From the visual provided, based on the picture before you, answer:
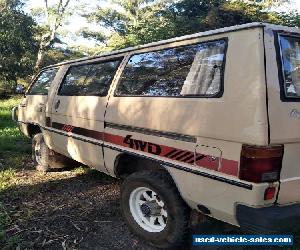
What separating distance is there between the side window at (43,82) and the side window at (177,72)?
7.68ft

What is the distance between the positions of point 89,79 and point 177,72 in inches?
72.9

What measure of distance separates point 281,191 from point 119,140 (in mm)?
1940

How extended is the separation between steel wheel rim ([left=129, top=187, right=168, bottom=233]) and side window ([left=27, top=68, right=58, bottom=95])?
9.90 feet

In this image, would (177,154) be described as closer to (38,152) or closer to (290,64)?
(290,64)

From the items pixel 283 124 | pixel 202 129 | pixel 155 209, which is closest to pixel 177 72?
pixel 202 129

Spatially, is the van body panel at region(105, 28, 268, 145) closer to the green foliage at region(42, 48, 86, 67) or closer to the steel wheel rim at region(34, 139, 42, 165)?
the steel wheel rim at region(34, 139, 42, 165)

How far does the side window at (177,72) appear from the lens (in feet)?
11.6

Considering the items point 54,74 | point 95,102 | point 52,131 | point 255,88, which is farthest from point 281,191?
point 54,74

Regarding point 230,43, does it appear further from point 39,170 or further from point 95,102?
point 39,170

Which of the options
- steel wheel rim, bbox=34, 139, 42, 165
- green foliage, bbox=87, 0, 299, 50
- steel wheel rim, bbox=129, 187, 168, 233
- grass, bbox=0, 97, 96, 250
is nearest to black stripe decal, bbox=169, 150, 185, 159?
steel wheel rim, bbox=129, 187, 168, 233

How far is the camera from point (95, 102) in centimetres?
498

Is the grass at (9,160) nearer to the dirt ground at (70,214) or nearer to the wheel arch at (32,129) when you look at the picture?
the dirt ground at (70,214)

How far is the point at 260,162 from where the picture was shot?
3.10 metres

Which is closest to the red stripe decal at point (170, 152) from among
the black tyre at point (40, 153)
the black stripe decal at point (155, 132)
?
the black stripe decal at point (155, 132)
